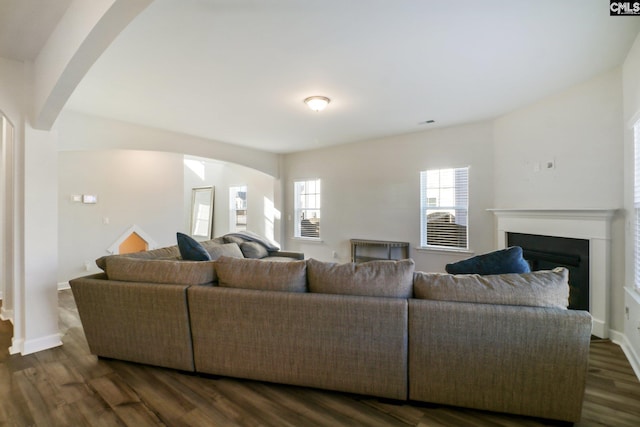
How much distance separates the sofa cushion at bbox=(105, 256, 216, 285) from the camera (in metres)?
2.28

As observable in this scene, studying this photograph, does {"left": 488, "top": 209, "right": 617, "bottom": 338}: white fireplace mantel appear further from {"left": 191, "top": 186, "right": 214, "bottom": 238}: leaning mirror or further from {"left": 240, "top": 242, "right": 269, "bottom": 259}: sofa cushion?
{"left": 191, "top": 186, "right": 214, "bottom": 238}: leaning mirror

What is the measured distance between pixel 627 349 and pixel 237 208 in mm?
7251

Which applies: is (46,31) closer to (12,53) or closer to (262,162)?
(12,53)

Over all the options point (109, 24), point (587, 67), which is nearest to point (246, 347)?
point (109, 24)

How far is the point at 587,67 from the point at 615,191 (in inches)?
47.2

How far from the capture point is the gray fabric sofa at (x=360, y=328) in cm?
171

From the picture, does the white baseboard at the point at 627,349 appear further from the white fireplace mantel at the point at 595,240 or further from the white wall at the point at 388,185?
the white wall at the point at 388,185

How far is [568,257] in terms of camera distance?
3311 mm

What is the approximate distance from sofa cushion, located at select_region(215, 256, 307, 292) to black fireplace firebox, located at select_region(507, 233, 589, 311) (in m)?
2.98

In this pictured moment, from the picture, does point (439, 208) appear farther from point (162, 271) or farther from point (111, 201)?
point (111, 201)

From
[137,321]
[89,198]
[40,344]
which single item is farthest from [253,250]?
[89,198]

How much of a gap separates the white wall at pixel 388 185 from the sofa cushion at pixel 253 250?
6.29 ft

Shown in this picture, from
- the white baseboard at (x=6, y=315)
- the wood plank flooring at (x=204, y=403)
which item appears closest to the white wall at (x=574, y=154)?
the wood plank flooring at (x=204, y=403)

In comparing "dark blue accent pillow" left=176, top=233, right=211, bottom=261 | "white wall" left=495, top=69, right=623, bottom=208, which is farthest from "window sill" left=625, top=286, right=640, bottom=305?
"dark blue accent pillow" left=176, top=233, right=211, bottom=261
